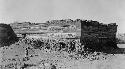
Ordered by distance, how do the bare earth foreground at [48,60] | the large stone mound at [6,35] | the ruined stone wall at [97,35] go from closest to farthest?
the bare earth foreground at [48,60]
the ruined stone wall at [97,35]
the large stone mound at [6,35]

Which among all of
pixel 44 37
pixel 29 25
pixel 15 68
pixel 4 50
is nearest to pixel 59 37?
pixel 44 37

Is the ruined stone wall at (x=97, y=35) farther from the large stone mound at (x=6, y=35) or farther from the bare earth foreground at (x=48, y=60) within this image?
the large stone mound at (x=6, y=35)

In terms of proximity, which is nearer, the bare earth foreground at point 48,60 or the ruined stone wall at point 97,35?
the bare earth foreground at point 48,60

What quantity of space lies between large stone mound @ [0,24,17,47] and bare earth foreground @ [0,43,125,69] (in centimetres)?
285

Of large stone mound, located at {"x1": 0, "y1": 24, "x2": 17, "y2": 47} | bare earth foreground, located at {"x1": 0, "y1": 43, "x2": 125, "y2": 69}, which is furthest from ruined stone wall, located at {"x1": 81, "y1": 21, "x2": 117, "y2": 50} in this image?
large stone mound, located at {"x1": 0, "y1": 24, "x2": 17, "y2": 47}

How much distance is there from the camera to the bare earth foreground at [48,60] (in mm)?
21023

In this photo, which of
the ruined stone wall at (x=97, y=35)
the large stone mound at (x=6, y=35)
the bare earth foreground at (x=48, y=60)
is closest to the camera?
the bare earth foreground at (x=48, y=60)

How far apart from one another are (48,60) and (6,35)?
10.3 metres

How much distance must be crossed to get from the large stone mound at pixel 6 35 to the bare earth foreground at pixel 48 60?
112 inches

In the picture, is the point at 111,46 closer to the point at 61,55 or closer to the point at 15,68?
the point at 61,55

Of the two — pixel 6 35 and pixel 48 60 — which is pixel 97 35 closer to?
pixel 48 60

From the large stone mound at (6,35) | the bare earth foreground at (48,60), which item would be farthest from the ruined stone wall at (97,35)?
the large stone mound at (6,35)

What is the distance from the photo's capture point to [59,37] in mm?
29266

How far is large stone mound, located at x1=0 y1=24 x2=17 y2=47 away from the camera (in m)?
30.4
